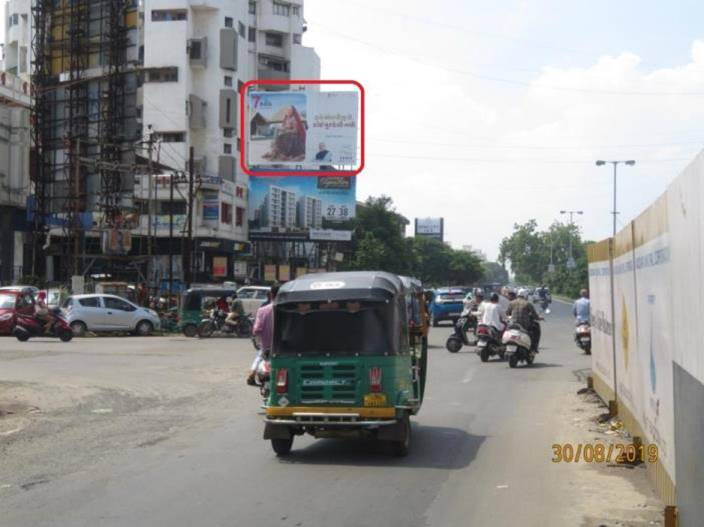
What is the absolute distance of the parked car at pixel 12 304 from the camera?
30938 mm

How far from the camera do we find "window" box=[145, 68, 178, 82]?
6727 centimetres

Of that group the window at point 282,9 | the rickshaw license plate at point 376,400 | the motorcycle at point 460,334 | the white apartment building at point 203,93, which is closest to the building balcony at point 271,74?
the window at point 282,9

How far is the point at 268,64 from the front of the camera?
81.4 meters

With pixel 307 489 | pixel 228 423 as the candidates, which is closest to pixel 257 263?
pixel 228 423

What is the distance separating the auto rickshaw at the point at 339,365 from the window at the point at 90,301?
25.6m

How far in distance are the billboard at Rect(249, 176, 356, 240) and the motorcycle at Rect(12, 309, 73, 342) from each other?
36487 mm

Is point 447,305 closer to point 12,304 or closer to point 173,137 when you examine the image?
point 12,304

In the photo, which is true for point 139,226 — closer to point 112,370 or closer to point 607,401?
Result: point 112,370

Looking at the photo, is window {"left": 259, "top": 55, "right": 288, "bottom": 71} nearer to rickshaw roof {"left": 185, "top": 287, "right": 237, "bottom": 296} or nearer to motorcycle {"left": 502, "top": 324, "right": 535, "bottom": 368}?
rickshaw roof {"left": 185, "top": 287, "right": 237, "bottom": 296}

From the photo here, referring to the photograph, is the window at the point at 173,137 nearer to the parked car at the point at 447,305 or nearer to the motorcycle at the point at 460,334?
the parked car at the point at 447,305

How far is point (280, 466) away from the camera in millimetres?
9328

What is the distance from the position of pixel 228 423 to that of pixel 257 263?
59831 millimetres
